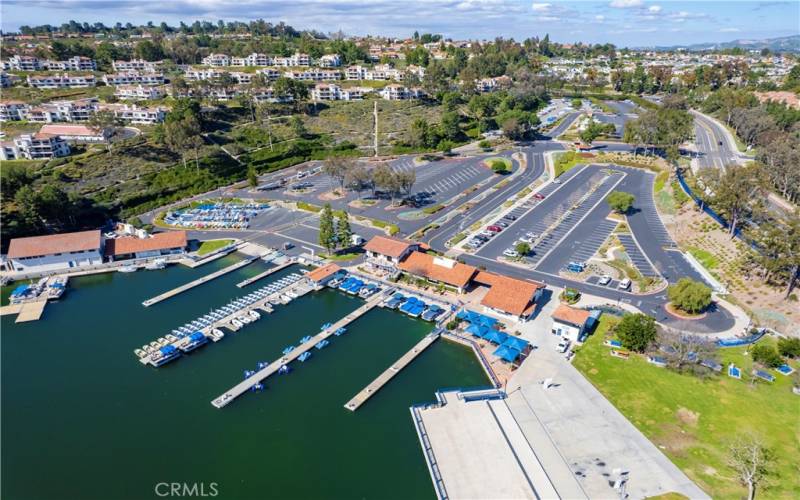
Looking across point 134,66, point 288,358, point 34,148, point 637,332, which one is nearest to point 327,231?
point 288,358

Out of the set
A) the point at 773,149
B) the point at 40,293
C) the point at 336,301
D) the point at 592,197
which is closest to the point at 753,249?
the point at 592,197

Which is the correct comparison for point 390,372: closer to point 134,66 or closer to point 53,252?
point 53,252

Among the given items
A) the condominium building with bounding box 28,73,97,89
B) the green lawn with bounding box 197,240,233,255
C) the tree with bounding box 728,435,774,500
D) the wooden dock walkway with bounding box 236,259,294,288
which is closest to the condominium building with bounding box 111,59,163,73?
the condominium building with bounding box 28,73,97,89

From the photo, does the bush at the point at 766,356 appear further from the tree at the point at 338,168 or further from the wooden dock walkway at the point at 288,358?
the tree at the point at 338,168

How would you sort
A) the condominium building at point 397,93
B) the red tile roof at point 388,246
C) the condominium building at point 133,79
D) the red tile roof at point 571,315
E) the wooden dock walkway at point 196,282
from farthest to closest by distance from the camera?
the condominium building at point 397,93 → the condominium building at point 133,79 → the red tile roof at point 388,246 → the wooden dock walkway at point 196,282 → the red tile roof at point 571,315

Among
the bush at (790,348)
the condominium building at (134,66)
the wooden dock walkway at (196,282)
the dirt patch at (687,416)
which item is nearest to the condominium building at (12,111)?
the condominium building at (134,66)

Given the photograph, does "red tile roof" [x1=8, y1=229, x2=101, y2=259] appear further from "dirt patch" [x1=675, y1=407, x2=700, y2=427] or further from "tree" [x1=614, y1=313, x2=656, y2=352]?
"dirt patch" [x1=675, y1=407, x2=700, y2=427]
